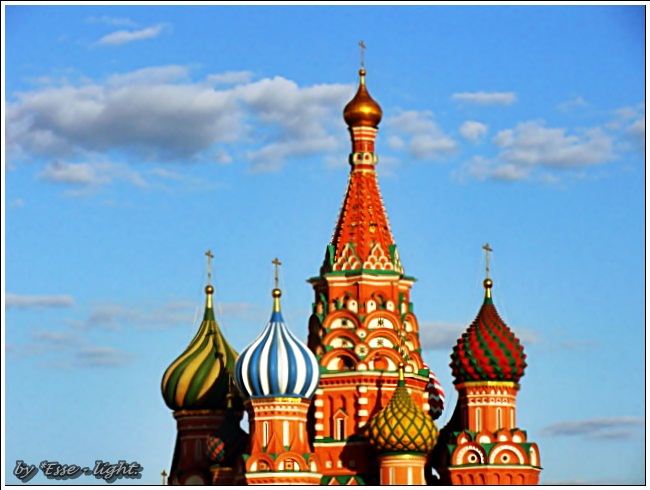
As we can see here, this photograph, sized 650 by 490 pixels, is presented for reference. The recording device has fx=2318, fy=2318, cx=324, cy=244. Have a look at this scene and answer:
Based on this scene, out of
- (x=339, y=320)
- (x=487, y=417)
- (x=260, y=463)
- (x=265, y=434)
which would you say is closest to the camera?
(x=260, y=463)

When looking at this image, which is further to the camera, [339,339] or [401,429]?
[339,339]

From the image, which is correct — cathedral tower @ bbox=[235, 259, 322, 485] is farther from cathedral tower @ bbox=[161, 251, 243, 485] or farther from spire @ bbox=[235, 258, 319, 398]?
cathedral tower @ bbox=[161, 251, 243, 485]

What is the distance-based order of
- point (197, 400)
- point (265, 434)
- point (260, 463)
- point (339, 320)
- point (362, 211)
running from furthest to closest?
point (197, 400) → point (362, 211) → point (339, 320) → point (265, 434) → point (260, 463)

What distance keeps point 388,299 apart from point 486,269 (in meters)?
2.08

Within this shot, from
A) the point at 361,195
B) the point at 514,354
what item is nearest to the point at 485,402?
the point at 514,354

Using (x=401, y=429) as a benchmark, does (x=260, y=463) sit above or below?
below

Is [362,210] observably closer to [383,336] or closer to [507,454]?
[383,336]

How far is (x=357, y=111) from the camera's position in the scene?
46.4 metres

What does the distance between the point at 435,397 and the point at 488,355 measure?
2644 mm

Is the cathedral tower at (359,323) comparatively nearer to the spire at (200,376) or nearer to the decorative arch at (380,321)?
the decorative arch at (380,321)

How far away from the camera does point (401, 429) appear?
43.5 metres

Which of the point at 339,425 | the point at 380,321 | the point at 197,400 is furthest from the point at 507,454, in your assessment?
the point at 197,400

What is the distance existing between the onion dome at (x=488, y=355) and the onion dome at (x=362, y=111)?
467 cm

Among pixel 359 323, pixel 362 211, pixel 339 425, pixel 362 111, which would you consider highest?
pixel 362 111
